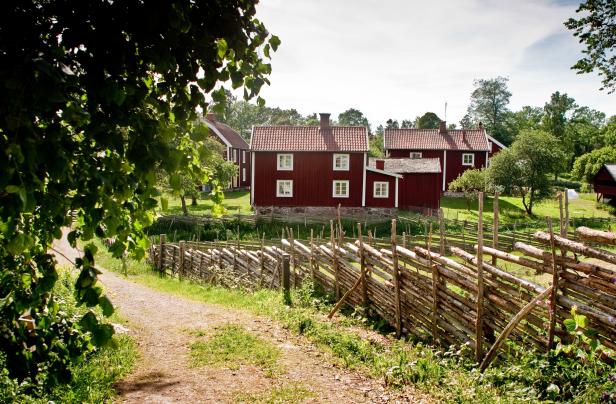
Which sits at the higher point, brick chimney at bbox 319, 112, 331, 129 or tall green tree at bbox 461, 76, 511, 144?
tall green tree at bbox 461, 76, 511, 144

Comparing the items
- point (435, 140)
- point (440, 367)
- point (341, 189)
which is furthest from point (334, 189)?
point (440, 367)

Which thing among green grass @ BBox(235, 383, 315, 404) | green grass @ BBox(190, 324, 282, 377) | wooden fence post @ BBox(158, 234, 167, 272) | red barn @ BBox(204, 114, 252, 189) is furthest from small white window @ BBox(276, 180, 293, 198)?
green grass @ BBox(235, 383, 315, 404)

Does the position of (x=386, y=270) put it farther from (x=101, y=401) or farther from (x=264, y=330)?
(x=101, y=401)

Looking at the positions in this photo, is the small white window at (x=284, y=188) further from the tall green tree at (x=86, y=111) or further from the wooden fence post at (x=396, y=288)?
the tall green tree at (x=86, y=111)

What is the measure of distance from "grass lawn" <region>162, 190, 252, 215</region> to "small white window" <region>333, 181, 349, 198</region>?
6340 millimetres

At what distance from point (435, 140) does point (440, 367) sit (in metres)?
40.4

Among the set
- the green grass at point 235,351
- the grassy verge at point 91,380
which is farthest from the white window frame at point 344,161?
the grassy verge at point 91,380

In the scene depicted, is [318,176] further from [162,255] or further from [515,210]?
[515,210]

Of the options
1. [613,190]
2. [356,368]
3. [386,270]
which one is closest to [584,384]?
[356,368]

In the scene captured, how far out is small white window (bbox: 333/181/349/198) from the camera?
32.0 metres

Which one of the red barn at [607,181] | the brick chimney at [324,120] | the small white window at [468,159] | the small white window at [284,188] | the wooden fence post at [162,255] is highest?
the brick chimney at [324,120]

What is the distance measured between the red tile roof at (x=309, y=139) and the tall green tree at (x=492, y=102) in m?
42.4

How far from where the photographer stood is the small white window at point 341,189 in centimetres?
3203

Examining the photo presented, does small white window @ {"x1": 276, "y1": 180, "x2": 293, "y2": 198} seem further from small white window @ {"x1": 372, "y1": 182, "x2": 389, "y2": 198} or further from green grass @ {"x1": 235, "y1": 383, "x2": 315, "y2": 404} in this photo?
green grass @ {"x1": 235, "y1": 383, "x2": 315, "y2": 404}
